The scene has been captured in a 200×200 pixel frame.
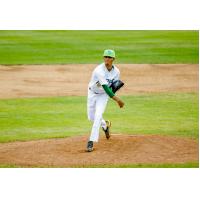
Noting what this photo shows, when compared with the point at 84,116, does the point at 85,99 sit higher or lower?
higher

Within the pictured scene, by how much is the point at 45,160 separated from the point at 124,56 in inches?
383

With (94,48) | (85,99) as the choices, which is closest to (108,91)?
(85,99)

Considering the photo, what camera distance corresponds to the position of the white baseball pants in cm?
901

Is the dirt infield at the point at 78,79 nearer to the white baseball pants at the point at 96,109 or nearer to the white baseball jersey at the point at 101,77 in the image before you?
the white baseball pants at the point at 96,109

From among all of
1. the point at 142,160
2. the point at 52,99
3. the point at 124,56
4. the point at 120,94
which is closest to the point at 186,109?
the point at 120,94

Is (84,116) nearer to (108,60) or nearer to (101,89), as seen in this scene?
(101,89)

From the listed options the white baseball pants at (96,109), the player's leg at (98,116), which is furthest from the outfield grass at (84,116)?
the player's leg at (98,116)

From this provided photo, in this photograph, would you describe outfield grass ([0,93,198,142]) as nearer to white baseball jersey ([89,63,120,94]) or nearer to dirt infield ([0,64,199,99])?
dirt infield ([0,64,199,99])

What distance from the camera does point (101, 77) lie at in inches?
352

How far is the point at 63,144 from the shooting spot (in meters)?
9.69

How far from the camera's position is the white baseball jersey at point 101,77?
8953 millimetres

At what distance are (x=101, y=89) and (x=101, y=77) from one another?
355mm

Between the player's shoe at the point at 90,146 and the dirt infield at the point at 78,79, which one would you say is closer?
the player's shoe at the point at 90,146

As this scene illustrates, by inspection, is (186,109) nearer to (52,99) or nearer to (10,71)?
(52,99)
